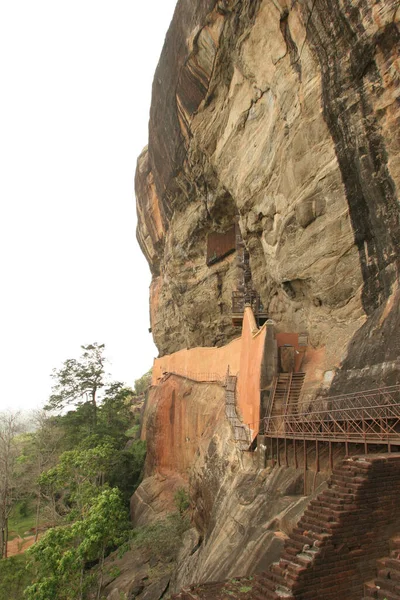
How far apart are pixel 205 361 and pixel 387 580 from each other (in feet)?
50.8

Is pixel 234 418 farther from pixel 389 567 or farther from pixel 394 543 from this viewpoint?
pixel 389 567

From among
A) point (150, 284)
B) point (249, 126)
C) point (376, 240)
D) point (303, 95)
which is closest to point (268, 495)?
point (376, 240)

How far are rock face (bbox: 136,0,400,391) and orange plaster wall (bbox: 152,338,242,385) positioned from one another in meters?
2.38

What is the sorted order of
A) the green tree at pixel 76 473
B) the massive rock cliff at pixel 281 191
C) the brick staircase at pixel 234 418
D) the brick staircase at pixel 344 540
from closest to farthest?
the brick staircase at pixel 344 540 < the massive rock cliff at pixel 281 191 < the brick staircase at pixel 234 418 < the green tree at pixel 76 473

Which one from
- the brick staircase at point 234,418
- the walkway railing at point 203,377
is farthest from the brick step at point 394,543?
the walkway railing at point 203,377

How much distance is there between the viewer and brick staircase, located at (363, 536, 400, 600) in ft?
18.8

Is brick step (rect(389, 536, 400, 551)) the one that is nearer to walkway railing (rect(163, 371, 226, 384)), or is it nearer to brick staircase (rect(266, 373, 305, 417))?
brick staircase (rect(266, 373, 305, 417))

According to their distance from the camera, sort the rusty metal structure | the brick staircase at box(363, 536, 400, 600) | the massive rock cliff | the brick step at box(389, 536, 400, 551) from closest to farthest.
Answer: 1. the brick staircase at box(363, 536, 400, 600)
2. the brick step at box(389, 536, 400, 551)
3. the rusty metal structure
4. the massive rock cliff

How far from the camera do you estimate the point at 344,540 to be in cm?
646

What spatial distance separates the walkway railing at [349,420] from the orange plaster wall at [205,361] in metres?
5.09

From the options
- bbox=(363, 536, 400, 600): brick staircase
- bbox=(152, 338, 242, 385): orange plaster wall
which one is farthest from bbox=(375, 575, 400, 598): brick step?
bbox=(152, 338, 242, 385): orange plaster wall

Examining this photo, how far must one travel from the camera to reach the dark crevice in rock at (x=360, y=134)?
428 inches

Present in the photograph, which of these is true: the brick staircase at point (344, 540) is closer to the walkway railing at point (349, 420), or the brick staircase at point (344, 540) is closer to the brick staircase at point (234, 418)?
the walkway railing at point (349, 420)

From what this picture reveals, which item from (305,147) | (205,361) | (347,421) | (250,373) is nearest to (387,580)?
(347,421)
